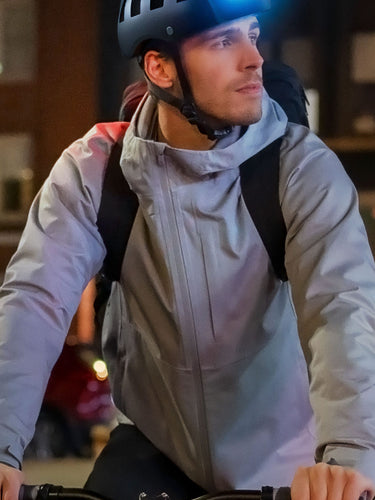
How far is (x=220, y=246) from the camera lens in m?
1.35

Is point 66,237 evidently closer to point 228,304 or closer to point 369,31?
point 228,304

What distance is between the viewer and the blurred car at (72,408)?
4.19m

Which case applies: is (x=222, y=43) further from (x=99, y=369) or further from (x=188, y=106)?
(x=99, y=369)

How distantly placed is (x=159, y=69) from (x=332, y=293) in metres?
0.46

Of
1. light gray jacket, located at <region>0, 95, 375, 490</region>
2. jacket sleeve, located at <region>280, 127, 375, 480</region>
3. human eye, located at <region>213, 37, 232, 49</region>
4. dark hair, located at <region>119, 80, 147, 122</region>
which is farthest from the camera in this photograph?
dark hair, located at <region>119, 80, 147, 122</region>

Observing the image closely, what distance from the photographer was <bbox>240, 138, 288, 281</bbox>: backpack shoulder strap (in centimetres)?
131

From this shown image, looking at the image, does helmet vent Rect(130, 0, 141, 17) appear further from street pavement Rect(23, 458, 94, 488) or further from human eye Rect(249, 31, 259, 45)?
street pavement Rect(23, 458, 94, 488)

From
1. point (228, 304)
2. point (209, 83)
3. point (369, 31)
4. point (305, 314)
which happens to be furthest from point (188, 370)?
point (369, 31)

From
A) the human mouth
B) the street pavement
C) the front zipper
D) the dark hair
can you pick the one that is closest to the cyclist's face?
the human mouth

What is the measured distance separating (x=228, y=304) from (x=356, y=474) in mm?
429

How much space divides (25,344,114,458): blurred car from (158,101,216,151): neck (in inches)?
110

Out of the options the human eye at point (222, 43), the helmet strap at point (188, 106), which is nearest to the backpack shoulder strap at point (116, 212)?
the helmet strap at point (188, 106)

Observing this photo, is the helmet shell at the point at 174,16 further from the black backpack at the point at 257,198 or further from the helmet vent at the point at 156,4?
the black backpack at the point at 257,198

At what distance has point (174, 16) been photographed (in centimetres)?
136
